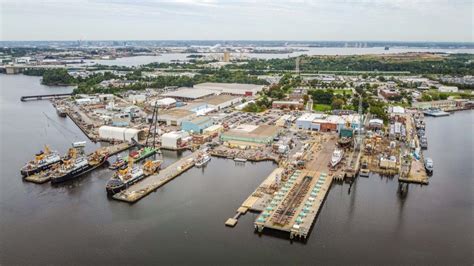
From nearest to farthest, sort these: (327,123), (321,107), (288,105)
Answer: (327,123) < (288,105) < (321,107)

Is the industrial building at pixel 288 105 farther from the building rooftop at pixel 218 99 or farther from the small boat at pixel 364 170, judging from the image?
the small boat at pixel 364 170

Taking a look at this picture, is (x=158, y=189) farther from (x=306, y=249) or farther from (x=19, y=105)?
(x=19, y=105)

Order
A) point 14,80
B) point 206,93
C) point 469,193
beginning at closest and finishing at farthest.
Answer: point 469,193, point 206,93, point 14,80

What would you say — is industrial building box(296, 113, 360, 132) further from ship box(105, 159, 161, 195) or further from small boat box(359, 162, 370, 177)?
ship box(105, 159, 161, 195)

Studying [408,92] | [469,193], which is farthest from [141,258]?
[408,92]

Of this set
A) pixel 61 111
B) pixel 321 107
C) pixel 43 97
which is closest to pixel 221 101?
pixel 321 107

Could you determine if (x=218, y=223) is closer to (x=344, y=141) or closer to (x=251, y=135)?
(x=251, y=135)
